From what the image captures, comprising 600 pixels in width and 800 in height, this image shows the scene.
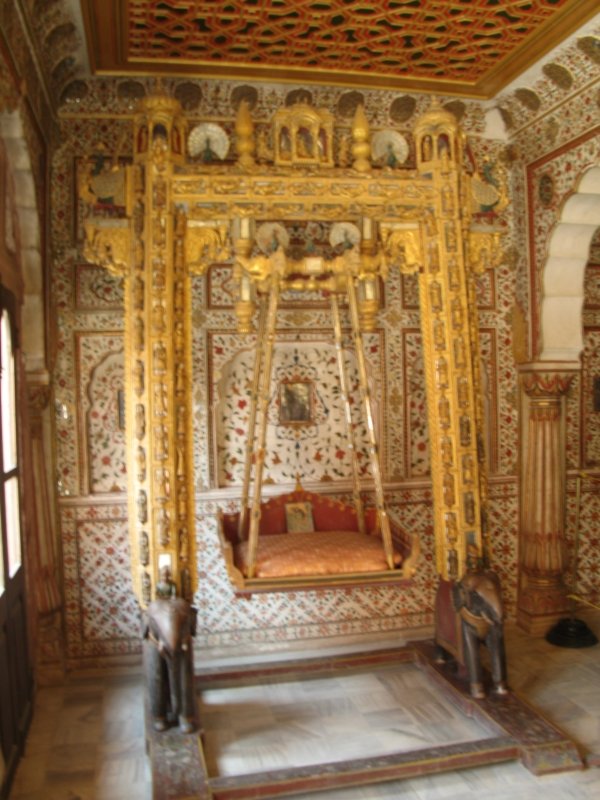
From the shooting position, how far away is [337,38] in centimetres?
439

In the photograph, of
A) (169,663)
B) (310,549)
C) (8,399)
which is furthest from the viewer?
(310,549)

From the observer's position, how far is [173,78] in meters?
4.86

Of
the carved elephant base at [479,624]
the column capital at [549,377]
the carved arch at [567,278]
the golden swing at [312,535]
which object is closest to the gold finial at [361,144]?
the golden swing at [312,535]

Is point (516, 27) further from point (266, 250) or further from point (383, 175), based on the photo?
point (266, 250)

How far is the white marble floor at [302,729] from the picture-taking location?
3.55m

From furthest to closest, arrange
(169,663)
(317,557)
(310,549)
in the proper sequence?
(310,549) < (317,557) < (169,663)

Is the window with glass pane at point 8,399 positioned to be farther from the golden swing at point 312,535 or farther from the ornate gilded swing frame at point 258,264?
the golden swing at point 312,535

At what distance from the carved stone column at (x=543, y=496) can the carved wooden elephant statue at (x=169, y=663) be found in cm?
285

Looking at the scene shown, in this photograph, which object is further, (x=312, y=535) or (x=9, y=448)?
(x=312, y=535)

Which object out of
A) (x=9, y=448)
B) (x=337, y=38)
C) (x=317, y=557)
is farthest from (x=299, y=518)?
(x=337, y=38)

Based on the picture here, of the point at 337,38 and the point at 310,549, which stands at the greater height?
the point at 337,38

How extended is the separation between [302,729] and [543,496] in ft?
8.33

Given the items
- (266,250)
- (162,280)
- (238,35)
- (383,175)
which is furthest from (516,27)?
(162,280)

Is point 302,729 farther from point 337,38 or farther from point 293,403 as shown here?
point 337,38
